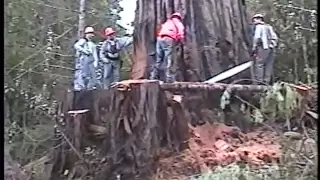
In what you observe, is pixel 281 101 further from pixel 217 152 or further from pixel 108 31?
pixel 108 31

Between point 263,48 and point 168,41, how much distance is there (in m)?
0.25

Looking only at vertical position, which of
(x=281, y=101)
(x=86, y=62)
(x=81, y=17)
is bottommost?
(x=281, y=101)

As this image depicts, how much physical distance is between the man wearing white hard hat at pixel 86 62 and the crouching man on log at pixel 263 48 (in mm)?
411

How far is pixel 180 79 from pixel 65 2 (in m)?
0.36

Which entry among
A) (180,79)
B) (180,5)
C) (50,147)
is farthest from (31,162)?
(180,5)

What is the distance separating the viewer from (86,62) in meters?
1.46

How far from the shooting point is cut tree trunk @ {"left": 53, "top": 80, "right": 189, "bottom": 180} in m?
1.39

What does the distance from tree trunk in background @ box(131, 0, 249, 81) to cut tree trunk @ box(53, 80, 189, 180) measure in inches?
3.5

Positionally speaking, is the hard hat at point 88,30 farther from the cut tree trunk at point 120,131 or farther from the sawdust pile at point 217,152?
the sawdust pile at point 217,152

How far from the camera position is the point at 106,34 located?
1471mm

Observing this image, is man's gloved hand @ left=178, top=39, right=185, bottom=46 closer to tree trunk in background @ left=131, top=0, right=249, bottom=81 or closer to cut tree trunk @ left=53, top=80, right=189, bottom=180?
tree trunk in background @ left=131, top=0, right=249, bottom=81

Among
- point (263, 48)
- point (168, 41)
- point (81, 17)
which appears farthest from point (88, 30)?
point (263, 48)

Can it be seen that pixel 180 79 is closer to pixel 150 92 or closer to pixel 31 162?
pixel 150 92

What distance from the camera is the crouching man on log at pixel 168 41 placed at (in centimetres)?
146
